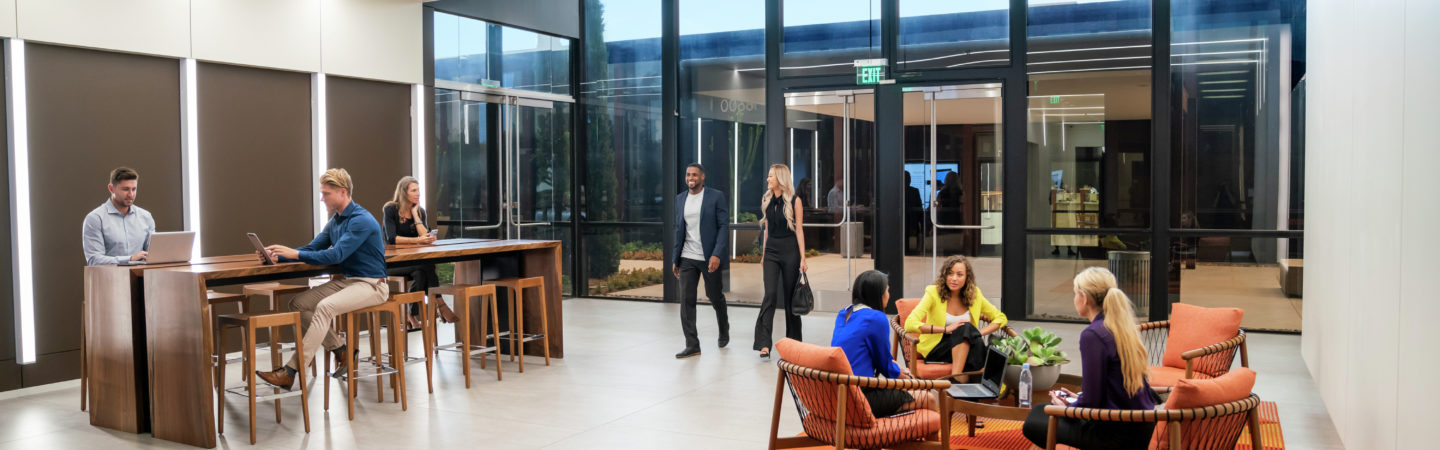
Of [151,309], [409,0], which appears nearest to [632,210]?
[409,0]

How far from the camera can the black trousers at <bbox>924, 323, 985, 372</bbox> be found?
Answer: 18.7 feet

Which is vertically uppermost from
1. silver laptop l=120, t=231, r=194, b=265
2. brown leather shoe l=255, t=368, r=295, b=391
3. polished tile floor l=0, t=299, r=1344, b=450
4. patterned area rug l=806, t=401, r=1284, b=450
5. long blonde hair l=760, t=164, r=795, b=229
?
long blonde hair l=760, t=164, r=795, b=229

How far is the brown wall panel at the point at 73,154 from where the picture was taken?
6.82 m

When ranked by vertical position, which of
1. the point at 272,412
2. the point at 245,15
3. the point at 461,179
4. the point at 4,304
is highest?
the point at 245,15

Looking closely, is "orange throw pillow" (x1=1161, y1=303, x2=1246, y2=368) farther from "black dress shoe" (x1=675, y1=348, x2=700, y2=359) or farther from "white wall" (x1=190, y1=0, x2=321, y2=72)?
"white wall" (x1=190, y1=0, x2=321, y2=72)

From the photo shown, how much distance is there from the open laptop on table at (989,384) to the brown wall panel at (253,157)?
601 centimetres

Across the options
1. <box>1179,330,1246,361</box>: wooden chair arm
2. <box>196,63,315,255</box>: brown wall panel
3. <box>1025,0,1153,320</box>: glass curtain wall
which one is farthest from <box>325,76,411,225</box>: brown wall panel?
<box>1179,330,1246,361</box>: wooden chair arm

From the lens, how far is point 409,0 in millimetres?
9492

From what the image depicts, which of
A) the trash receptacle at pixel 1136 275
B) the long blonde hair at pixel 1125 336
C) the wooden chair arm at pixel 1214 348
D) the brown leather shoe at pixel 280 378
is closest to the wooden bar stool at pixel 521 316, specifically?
the brown leather shoe at pixel 280 378

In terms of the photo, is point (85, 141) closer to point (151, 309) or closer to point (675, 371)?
point (151, 309)

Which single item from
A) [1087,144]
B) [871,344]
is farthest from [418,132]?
[871,344]

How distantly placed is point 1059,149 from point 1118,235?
3.13 feet

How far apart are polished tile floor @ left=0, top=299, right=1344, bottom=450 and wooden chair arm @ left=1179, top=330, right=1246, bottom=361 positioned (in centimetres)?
59

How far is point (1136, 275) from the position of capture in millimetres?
9438
